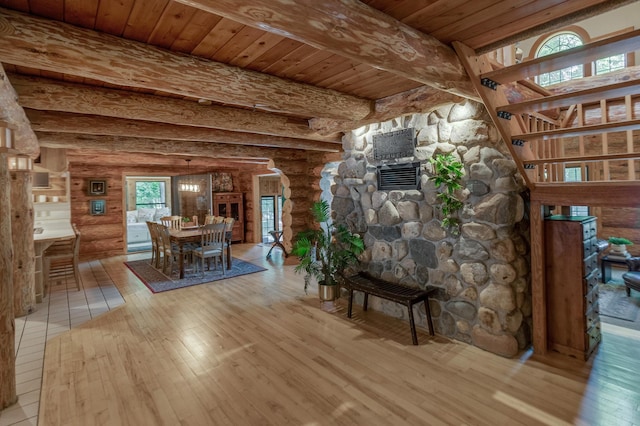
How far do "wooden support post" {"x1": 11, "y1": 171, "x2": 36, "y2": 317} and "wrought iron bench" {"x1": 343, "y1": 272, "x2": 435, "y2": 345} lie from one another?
151 inches

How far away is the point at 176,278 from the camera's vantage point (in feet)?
17.2

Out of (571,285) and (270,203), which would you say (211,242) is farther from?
(571,285)

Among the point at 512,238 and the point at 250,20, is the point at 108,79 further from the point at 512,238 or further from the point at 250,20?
the point at 512,238

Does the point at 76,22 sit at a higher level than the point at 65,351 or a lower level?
higher

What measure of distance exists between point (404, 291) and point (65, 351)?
320cm

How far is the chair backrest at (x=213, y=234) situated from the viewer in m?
5.22

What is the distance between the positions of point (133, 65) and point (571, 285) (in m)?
3.63

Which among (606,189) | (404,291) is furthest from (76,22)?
(606,189)

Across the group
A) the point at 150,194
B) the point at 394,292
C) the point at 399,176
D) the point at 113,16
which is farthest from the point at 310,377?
the point at 150,194

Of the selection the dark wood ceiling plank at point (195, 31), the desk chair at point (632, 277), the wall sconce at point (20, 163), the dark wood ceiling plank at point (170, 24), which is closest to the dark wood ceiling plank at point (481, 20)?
the dark wood ceiling plank at point (195, 31)

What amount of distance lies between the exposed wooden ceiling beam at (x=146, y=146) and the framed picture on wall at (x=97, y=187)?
303 centimetres

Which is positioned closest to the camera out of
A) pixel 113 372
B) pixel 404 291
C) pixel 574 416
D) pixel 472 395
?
pixel 574 416

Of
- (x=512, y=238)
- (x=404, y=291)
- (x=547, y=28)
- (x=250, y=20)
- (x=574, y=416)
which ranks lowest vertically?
(x=574, y=416)

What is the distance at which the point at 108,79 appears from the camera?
199cm
